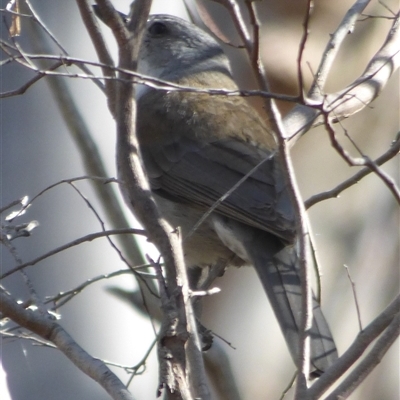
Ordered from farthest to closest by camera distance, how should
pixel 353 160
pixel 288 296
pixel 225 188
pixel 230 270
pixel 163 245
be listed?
pixel 230 270, pixel 225 188, pixel 288 296, pixel 163 245, pixel 353 160

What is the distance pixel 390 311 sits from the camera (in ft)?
5.79

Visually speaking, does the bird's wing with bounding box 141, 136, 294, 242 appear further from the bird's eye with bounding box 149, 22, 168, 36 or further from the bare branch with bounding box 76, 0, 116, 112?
the bird's eye with bounding box 149, 22, 168, 36

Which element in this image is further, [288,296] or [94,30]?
[288,296]

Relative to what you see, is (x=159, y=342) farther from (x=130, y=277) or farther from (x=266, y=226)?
(x=130, y=277)

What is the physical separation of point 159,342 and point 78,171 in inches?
92.5

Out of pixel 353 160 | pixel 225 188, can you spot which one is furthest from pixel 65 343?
pixel 225 188

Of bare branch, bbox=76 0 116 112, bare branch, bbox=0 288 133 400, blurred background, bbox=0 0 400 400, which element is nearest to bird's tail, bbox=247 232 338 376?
blurred background, bbox=0 0 400 400

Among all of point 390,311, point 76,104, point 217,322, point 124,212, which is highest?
point 76,104

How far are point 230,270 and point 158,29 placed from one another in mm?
1641

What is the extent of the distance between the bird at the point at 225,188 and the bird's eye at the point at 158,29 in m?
0.39

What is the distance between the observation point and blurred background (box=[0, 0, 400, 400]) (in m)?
3.81

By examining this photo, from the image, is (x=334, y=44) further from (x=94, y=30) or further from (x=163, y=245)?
(x=163, y=245)

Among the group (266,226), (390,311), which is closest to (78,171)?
(266,226)

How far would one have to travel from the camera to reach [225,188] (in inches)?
133
